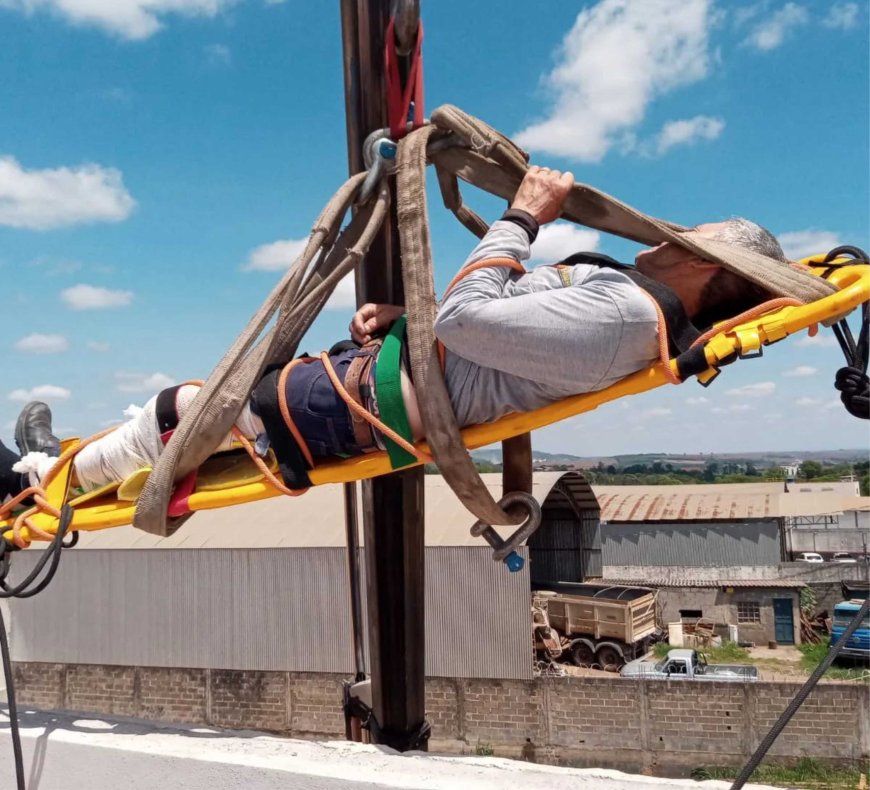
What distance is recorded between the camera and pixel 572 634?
46.8 feet

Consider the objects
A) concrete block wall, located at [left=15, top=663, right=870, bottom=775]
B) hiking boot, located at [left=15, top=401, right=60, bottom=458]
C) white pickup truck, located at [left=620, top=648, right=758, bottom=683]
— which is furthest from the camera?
white pickup truck, located at [left=620, top=648, right=758, bottom=683]

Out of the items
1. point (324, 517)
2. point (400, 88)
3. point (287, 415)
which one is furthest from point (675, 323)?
point (324, 517)

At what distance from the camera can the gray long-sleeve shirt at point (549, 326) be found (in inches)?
70.3

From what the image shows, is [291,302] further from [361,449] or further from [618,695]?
[618,695]

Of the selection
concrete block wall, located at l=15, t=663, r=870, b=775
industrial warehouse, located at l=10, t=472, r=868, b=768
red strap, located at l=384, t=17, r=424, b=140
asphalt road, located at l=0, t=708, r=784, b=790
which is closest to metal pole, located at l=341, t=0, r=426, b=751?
red strap, located at l=384, t=17, r=424, b=140

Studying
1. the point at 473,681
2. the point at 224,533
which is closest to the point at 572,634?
the point at 473,681

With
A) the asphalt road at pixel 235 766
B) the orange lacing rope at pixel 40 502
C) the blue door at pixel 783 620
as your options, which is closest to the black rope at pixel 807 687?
the asphalt road at pixel 235 766

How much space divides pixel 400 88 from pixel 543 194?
78 centimetres

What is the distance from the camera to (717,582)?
17.8 meters

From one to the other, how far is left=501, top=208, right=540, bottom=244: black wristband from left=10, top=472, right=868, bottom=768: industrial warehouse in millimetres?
10293

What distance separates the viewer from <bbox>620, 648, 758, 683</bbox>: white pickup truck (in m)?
11.7

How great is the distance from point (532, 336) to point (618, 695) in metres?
10.4

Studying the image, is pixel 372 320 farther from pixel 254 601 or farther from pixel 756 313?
pixel 254 601

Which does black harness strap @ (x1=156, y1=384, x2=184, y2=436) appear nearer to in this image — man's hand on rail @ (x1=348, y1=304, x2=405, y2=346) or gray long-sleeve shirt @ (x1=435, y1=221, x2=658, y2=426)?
man's hand on rail @ (x1=348, y1=304, x2=405, y2=346)
